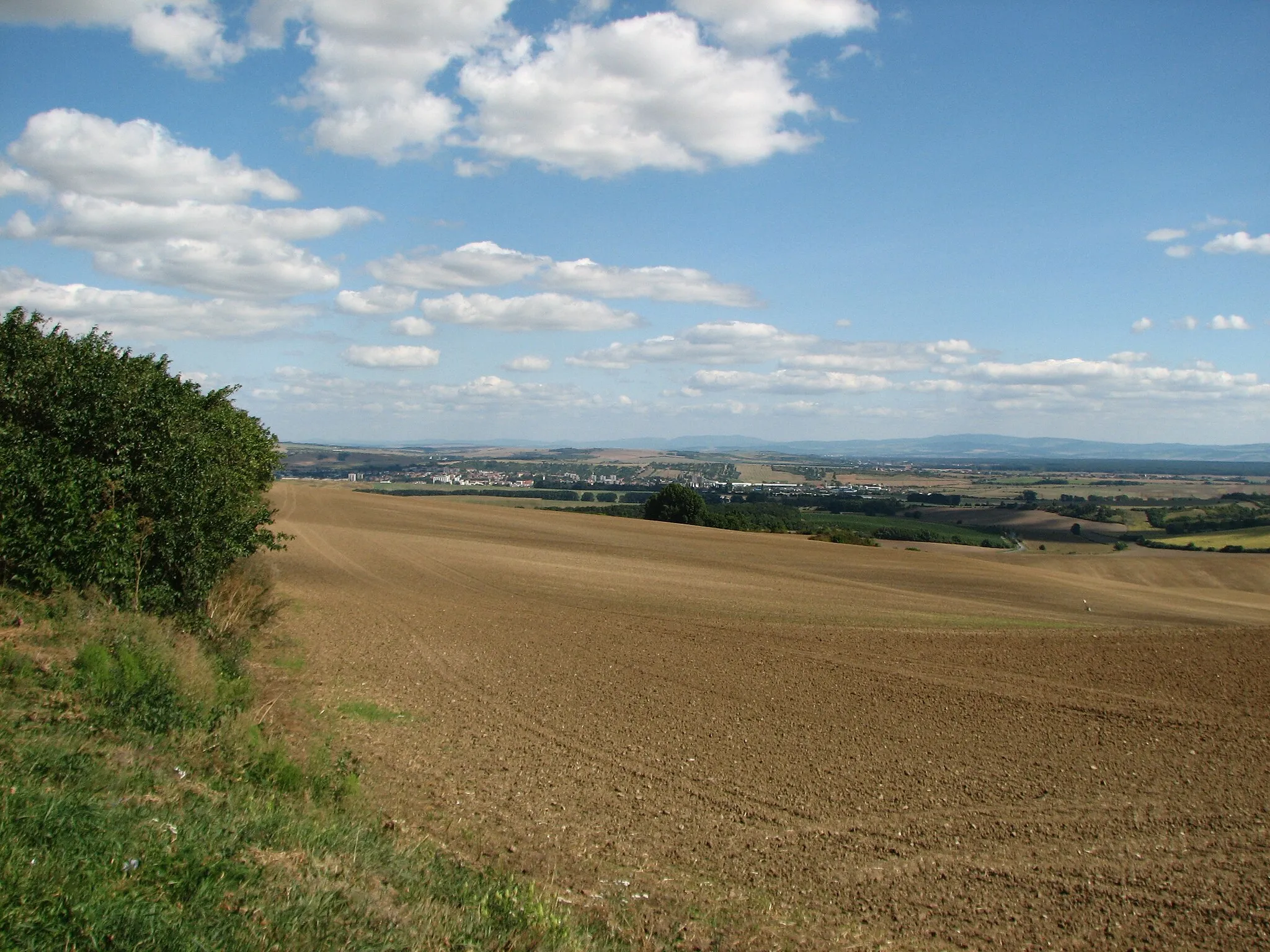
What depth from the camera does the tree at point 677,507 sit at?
63344mm

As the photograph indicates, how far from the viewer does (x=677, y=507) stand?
64.7 metres

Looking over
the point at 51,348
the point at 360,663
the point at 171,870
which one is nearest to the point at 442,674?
the point at 360,663

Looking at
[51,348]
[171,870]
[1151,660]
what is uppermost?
[51,348]

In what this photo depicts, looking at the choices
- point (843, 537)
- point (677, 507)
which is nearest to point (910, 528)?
point (843, 537)

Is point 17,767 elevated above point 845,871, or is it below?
above

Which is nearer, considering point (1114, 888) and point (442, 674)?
point (1114, 888)

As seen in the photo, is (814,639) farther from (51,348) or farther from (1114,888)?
(51,348)

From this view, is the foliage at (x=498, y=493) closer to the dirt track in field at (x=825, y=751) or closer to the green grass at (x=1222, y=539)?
the green grass at (x=1222, y=539)

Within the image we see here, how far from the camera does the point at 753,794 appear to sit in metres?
11.5

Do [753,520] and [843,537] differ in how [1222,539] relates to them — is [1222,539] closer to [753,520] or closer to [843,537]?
[843,537]

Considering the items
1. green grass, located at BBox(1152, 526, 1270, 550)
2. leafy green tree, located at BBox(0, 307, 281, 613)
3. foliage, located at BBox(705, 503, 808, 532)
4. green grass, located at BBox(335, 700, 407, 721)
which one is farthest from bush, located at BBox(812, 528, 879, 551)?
leafy green tree, located at BBox(0, 307, 281, 613)

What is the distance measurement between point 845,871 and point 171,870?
6710mm

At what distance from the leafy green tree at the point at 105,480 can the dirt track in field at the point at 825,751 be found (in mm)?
2969

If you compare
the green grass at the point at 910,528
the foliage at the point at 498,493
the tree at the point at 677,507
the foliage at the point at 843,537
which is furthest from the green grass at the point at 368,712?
the foliage at the point at 498,493
